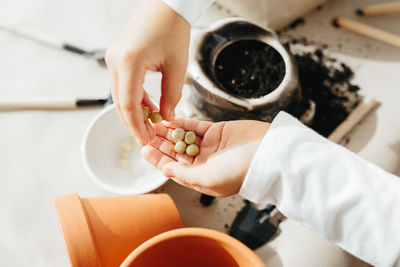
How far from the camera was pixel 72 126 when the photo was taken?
0.77m

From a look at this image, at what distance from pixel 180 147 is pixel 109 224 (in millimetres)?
171

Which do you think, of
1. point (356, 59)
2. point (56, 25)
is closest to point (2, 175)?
point (56, 25)

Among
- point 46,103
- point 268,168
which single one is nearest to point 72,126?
point 46,103

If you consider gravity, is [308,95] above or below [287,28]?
below

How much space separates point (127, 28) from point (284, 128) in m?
0.28

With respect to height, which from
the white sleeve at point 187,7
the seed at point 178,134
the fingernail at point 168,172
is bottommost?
the fingernail at point 168,172

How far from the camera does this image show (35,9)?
0.89m

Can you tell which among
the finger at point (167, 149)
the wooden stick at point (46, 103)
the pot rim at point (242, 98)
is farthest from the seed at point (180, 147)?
the wooden stick at point (46, 103)

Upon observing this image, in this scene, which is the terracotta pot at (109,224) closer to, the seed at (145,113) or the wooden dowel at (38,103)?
the seed at (145,113)

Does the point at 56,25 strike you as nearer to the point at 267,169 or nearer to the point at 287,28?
the point at 287,28

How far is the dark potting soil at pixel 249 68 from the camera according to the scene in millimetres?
621

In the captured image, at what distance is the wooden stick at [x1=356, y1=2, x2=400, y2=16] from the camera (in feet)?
2.61

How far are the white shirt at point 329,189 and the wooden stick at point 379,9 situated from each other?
520mm

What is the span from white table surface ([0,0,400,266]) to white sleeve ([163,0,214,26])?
312mm
